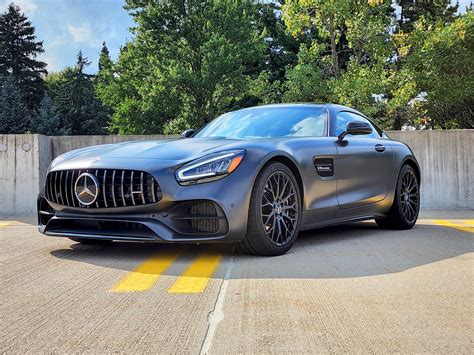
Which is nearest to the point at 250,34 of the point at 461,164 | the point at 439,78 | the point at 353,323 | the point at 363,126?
the point at 439,78

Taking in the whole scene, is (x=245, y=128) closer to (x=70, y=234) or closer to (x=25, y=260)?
(x=70, y=234)

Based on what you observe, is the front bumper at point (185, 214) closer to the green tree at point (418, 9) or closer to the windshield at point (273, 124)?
the windshield at point (273, 124)

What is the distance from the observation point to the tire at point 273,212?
450cm

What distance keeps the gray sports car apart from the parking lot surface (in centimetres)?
25

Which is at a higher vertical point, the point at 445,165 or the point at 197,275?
the point at 445,165

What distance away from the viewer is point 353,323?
275cm

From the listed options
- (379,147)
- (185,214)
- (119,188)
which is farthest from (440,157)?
(119,188)

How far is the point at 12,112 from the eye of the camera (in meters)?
51.1

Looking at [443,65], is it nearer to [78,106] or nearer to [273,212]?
[273,212]

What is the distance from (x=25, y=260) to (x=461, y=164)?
979cm

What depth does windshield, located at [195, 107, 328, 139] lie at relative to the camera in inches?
218

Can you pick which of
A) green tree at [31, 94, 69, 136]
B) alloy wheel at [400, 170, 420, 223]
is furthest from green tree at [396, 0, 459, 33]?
alloy wheel at [400, 170, 420, 223]

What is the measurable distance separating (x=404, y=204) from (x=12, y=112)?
163 feet

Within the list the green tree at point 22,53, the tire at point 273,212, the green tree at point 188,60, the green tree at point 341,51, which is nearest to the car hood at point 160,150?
the tire at point 273,212
